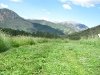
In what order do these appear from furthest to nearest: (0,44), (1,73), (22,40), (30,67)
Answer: (22,40) → (0,44) → (30,67) → (1,73)

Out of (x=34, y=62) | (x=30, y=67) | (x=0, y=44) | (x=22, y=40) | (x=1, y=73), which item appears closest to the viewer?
(x=1, y=73)

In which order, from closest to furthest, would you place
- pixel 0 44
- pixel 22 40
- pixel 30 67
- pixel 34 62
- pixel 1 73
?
pixel 1 73, pixel 30 67, pixel 34 62, pixel 0 44, pixel 22 40

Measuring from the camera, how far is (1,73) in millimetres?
11031

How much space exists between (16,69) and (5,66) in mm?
812

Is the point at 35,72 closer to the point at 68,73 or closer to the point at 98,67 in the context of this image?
the point at 68,73

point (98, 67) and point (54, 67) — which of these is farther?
point (98, 67)

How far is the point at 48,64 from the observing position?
13.4m

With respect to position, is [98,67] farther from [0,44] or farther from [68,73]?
[0,44]

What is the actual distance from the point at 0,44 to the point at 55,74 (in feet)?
30.9

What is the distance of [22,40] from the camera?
87.8ft

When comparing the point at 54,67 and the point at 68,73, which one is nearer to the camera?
the point at 68,73

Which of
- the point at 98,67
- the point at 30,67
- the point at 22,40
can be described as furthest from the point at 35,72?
the point at 22,40

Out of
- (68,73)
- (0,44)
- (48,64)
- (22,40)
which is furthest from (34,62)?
(22,40)

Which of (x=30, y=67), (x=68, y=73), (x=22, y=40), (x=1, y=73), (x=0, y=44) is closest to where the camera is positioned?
(x=1, y=73)
